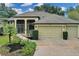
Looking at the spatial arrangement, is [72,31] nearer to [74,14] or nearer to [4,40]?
[74,14]

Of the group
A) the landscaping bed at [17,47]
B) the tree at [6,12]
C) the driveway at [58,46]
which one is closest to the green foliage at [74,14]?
the driveway at [58,46]

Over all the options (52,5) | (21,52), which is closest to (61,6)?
(52,5)

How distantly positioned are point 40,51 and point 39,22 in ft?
2.31

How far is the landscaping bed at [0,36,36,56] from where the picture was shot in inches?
755

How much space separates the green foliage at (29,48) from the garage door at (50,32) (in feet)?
1.04

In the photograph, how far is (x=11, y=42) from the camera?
63.6 ft

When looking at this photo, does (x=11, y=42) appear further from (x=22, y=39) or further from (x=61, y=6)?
(x=61, y=6)

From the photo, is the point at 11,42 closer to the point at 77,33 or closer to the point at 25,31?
the point at 25,31

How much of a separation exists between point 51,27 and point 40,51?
2.16ft

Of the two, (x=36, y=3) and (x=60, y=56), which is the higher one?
(x=36, y=3)

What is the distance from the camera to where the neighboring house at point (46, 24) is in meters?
19.3

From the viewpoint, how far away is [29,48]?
19172mm

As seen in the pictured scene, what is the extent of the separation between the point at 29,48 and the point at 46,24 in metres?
0.75

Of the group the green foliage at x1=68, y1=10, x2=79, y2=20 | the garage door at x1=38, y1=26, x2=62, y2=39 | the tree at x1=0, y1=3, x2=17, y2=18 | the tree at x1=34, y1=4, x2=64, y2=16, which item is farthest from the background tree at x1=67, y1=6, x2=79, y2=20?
the tree at x1=0, y1=3, x2=17, y2=18
